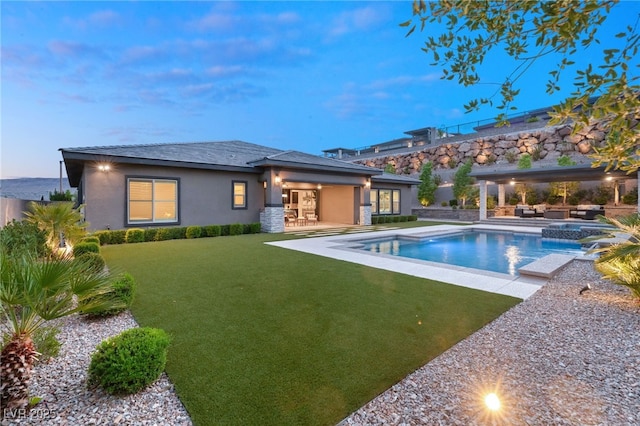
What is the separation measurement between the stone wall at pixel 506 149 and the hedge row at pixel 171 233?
23.2m

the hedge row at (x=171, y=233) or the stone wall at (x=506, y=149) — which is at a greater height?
the stone wall at (x=506, y=149)

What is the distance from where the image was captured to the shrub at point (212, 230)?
13336 mm

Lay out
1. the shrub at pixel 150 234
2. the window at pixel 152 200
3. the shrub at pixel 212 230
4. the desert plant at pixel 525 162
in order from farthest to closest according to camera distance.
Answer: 1. the desert plant at pixel 525 162
2. the shrub at pixel 212 230
3. the window at pixel 152 200
4. the shrub at pixel 150 234

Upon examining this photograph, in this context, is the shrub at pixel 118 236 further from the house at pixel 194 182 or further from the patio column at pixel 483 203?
the patio column at pixel 483 203

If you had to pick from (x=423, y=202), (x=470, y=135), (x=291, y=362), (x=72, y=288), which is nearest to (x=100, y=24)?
(x=72, y=288)

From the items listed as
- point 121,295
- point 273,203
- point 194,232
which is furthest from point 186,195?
point 121,295

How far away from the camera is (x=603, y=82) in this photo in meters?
1.88

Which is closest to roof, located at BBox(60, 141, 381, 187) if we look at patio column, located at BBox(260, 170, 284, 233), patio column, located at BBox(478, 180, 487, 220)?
patio column, located at BBox(260, 170, 284, 233)

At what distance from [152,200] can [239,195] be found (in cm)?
379

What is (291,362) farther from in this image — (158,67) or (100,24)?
(158,67)

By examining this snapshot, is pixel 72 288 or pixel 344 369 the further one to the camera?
pixel 344 369

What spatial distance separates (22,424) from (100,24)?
44.3 ft

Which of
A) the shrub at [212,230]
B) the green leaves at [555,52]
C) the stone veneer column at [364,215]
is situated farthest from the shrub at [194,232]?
the green leaves at [555,52]

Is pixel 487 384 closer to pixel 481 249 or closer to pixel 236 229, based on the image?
pixel 481 249
